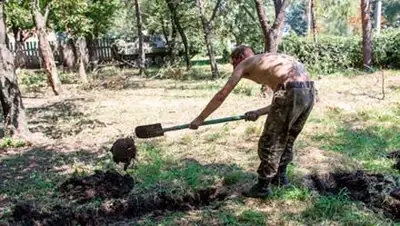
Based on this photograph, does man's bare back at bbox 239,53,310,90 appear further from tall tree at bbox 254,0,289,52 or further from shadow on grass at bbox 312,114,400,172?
tall tree at bbox 254,0,289,52

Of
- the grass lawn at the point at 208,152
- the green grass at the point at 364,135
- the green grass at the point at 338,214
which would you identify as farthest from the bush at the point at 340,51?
the green grass at the point at 338,214

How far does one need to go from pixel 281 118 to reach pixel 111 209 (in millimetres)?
1650

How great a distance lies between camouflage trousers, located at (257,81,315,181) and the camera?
11.1 feet

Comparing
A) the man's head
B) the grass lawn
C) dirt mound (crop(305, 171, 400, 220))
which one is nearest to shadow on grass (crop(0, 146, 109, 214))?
the grass lawn

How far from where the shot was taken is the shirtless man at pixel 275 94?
134 inches

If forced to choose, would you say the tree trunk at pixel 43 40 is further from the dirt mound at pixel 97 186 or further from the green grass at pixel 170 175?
the dirt mound at pixel 97 186

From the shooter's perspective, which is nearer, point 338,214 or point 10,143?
point 338,214

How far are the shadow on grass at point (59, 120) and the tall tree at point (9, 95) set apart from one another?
1.76 feet

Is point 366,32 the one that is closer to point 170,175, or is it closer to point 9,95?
point 170,175

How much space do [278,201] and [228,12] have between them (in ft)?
46.4

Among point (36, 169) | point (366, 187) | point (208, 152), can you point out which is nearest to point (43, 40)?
point (36, 169)

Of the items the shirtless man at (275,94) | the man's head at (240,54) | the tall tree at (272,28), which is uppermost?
the tall tree at (272,28)

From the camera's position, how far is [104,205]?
3725 millimetres

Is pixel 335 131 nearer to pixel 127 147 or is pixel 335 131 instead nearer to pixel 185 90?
pixel 127 147
